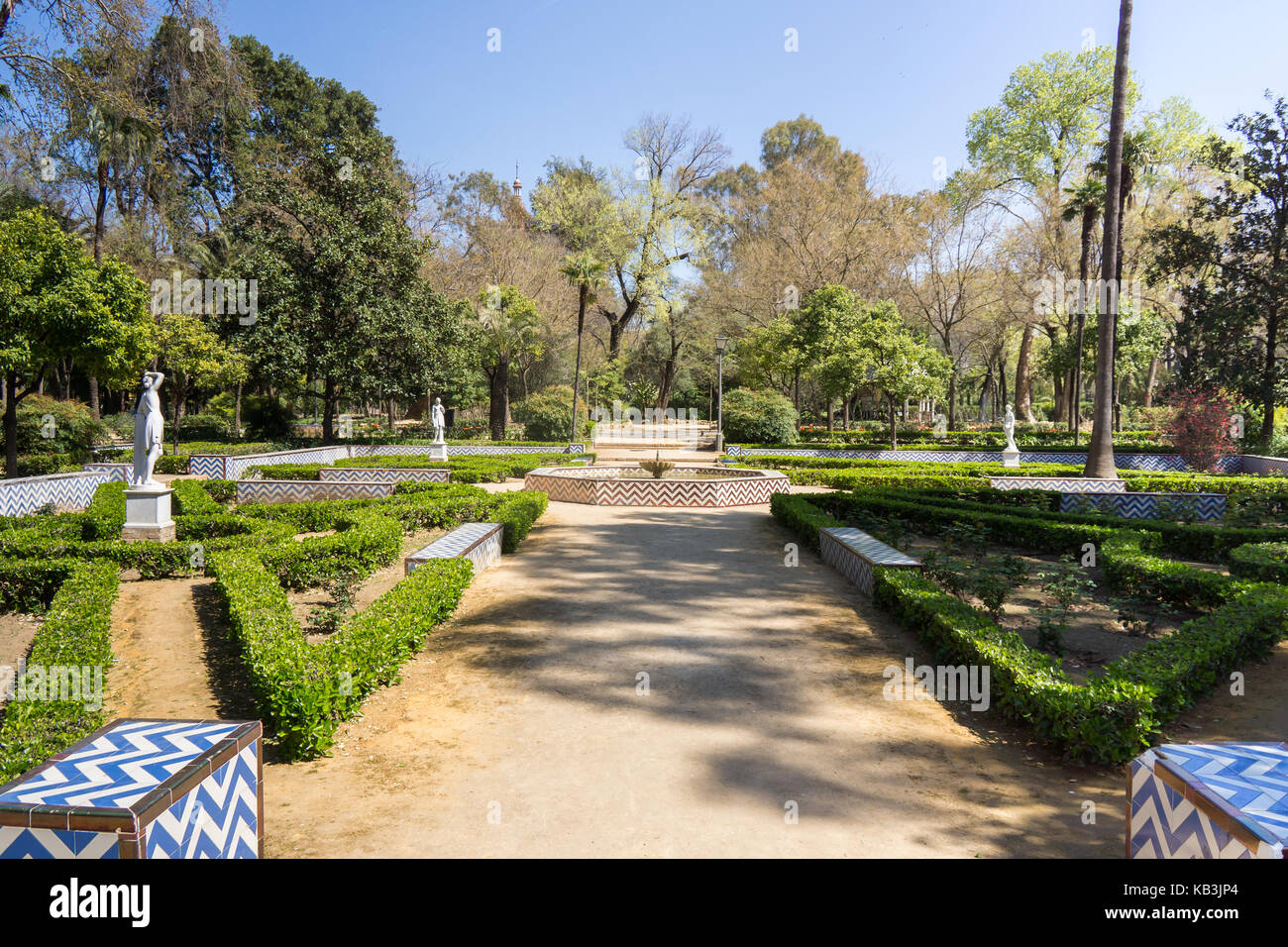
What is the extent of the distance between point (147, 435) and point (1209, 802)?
12.2 m

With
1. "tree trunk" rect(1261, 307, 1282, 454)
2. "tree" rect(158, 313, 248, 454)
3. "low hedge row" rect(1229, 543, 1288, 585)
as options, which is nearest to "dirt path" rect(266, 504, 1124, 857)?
"low hedge row" rect(1229, 543, 1288, 585)

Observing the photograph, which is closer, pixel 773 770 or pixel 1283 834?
pixel 1283 834

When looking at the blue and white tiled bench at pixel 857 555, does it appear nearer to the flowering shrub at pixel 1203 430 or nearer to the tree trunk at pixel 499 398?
the flowering shrub at pixel 1203 430

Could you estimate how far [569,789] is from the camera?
4.13m

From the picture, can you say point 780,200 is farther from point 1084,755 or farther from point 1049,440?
point 1084,755

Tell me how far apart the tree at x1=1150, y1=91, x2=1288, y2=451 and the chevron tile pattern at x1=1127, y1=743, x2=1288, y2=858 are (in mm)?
26730

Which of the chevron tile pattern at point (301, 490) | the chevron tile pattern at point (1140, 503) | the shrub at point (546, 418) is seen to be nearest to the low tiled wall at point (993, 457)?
the shrub at point (546, 418)

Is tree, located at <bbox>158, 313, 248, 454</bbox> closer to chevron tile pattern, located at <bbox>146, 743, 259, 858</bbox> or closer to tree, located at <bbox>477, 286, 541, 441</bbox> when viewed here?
tree, located at <bbox>477, 286, 541, 441</bbox>

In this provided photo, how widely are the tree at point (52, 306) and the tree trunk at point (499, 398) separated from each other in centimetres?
1749

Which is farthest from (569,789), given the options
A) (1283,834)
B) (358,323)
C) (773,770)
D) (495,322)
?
(495,322)

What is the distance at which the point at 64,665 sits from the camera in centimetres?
504

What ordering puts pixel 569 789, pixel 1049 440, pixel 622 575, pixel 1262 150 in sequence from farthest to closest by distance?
pixel 1049 440 < pixel 1262 150 < pixel 622 575 < pixel 569 789

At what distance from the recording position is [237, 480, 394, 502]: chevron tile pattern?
15.9 metres

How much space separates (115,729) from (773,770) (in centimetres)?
331
